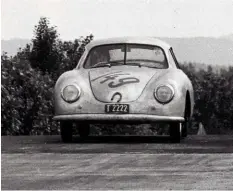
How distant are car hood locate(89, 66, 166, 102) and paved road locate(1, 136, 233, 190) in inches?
23.0

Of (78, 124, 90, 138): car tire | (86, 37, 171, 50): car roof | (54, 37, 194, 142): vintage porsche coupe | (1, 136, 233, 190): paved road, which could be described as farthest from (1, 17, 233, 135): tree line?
(1, 136, 233, 190): paved road

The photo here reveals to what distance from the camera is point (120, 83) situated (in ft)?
36.2

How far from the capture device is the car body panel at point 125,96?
1100 centimetres

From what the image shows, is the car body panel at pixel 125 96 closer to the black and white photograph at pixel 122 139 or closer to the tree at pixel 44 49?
the black and white photograph at pixel 122 139

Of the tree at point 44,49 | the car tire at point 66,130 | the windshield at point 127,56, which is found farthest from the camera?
the tree at point 44,49

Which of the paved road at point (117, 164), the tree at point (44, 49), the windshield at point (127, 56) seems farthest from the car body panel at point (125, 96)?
the tree at point (44, 49)

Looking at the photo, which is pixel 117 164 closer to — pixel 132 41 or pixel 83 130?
pixel 132 41

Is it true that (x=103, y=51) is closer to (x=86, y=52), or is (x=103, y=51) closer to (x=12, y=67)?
(x=86, y=52)

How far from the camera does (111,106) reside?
10977mm

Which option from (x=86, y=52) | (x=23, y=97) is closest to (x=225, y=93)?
(x=23, y=97)

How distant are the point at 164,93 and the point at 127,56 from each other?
1.18 metres

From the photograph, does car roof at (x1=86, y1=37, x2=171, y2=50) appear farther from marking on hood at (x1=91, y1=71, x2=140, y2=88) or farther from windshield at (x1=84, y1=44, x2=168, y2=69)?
marking on hood at (x1=91, y1=71, x2=140, y2=88)

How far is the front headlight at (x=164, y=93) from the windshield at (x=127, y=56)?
2.80 ft

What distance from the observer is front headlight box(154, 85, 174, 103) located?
11.1 meters
